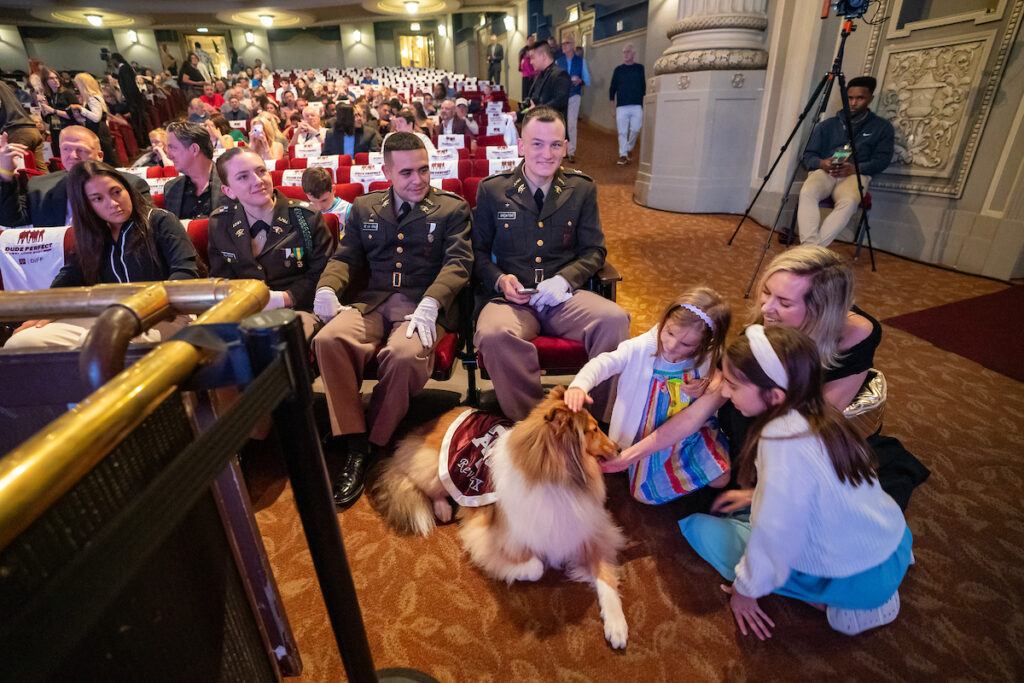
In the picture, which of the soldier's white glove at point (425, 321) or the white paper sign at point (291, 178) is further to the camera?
the white paper sign at point (291, 178)

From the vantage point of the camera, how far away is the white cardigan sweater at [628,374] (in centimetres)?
186

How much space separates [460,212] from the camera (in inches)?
99.7

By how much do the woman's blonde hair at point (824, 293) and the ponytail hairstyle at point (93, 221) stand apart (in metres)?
2.61

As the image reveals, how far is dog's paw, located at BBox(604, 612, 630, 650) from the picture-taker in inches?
56.7

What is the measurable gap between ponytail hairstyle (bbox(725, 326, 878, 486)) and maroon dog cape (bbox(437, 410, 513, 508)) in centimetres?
91

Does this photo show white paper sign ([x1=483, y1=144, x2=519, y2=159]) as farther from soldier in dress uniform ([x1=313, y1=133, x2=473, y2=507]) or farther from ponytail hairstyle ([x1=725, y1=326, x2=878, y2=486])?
ponytail hairstyle ([x1=725, y1=326, x2=878, y2=486])

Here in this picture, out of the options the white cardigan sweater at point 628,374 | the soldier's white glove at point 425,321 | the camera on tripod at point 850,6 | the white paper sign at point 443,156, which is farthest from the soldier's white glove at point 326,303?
the camera on tripod at point 850,6

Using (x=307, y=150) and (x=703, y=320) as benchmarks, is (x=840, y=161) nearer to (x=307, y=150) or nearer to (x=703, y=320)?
(x=703, y=320)

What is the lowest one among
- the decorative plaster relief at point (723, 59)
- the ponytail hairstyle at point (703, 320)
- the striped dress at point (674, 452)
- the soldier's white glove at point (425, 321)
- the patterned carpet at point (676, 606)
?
the patterned carpet at point (676, 606)

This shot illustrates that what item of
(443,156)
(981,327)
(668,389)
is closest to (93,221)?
(668,389)

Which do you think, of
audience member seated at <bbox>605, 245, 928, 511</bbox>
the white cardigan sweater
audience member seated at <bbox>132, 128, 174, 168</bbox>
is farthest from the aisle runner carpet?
audience member seated at <bbox>132, 128, 174, 168</bbox>

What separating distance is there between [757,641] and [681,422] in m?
0.69

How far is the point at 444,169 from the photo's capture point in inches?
168

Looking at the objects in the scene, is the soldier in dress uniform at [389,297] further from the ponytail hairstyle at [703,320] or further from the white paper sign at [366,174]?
the white paper sign at [366,174]
